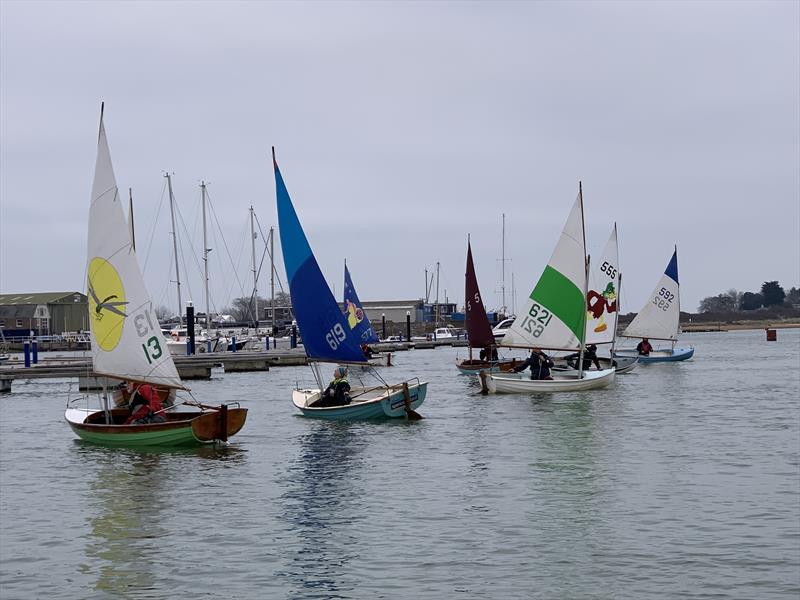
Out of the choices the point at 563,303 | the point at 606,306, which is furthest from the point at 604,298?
the point at 563,303

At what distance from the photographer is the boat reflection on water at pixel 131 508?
47.1ft

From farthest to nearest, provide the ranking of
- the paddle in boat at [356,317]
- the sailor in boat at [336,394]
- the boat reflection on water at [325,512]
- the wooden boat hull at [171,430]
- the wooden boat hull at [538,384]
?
1. the paddle in boat at [356,317]
2. the wooden boat hull at [538,384]
3. the sailor in boat at [336,394]
4. the wooden boat hull at [171,430]
5. the boat reflection on water at [325,512]

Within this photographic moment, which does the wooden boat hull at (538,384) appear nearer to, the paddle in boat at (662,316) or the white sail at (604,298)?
the white sail at (604,298)

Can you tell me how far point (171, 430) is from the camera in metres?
25.2

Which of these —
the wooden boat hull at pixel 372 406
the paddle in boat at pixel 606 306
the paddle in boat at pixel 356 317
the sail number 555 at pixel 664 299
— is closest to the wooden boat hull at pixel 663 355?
the sail number 555 at pixel 664 299

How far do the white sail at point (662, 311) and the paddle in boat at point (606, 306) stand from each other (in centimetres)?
1025

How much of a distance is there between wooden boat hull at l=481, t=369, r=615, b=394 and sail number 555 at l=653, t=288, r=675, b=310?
2540cm

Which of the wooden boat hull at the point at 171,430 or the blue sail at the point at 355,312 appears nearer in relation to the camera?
the wooden boat hull at the point at 171,430

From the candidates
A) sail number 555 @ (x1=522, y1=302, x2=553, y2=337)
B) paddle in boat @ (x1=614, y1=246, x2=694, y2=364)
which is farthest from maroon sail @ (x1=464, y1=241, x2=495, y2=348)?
paddle in boat @ (x1=614, y1=246, x2=694, y2=364)

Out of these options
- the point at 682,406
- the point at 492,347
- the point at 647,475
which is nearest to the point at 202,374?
the point at 492,347

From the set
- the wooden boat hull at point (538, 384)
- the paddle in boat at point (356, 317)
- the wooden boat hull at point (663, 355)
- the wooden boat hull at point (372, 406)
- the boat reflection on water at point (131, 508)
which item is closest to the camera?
the boat reflection on water at point (131, 508)

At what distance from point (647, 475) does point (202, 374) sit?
37.7 metres

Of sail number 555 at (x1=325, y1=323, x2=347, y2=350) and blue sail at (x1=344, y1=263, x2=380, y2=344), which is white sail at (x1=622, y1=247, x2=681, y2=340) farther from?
sail number 555 at (x1=325, y1=323, x2=347, y2=350)

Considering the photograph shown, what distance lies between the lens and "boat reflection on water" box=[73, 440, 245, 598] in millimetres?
14344
